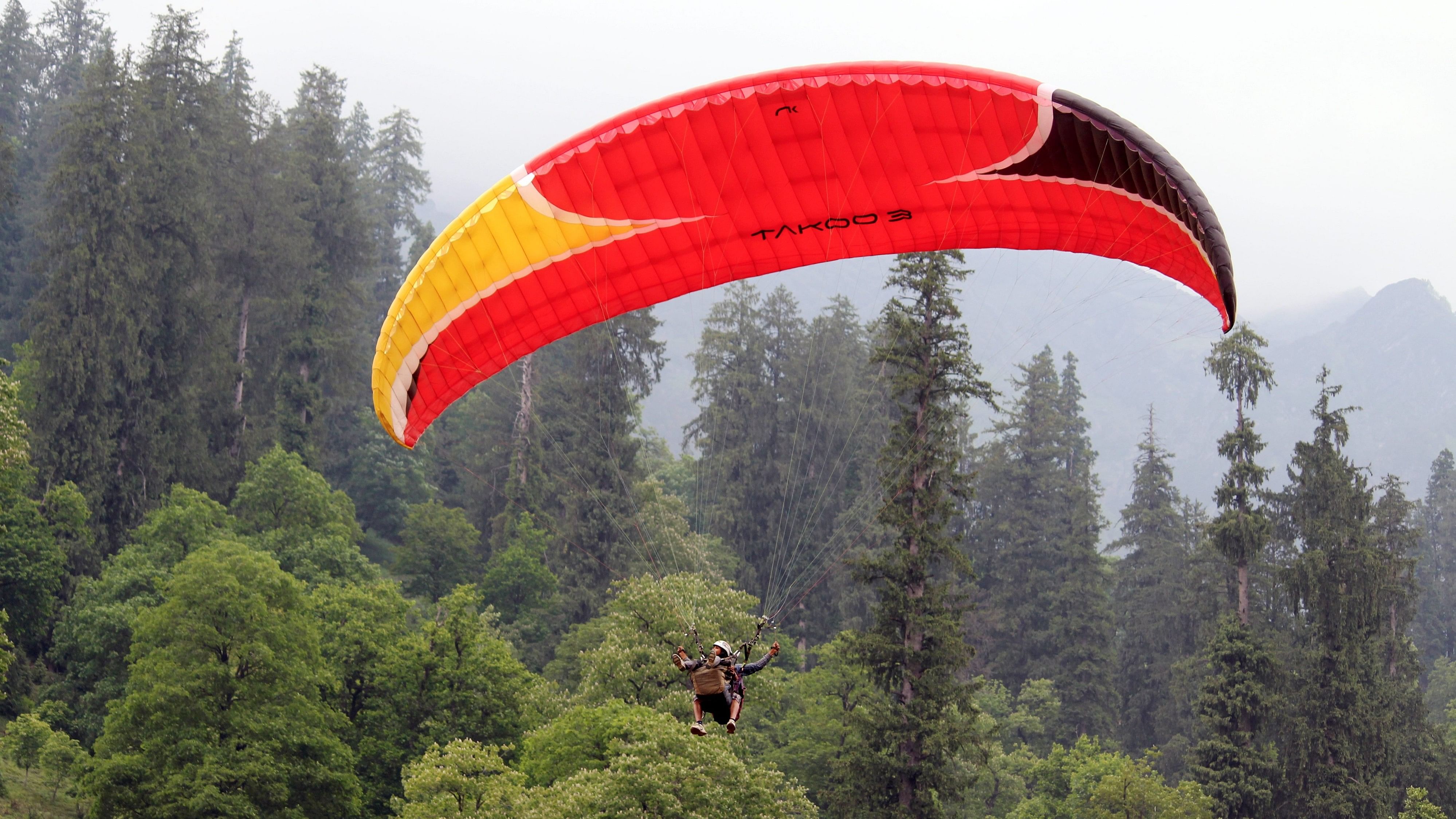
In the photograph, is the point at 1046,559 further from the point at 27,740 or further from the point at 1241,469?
the point at 27,740

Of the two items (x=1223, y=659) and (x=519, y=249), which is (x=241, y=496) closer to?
(x=519, y=249)

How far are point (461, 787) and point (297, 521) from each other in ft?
53.9

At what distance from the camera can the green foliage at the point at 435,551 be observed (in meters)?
44.8

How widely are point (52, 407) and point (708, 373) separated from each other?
2961 cm

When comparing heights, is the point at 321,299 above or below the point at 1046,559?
above

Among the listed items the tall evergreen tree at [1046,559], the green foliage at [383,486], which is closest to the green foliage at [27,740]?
the green foliage at [383,486]

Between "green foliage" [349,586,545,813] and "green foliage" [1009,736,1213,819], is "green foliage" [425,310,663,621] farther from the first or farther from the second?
"green foliage" [1009,736,1213,819]

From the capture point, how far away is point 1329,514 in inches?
1427

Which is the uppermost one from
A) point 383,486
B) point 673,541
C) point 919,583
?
point 383,486

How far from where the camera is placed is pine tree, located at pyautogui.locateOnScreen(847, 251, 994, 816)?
90.5ft

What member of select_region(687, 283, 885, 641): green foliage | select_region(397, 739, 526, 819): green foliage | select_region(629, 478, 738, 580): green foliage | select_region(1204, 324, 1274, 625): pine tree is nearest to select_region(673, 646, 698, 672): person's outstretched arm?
select_region(397, 739, 526, 819): green foliage

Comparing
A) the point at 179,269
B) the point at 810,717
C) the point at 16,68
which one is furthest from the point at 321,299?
the point at 16,68

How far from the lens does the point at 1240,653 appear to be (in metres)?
34.5

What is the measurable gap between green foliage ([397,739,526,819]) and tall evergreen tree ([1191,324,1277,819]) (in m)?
20.7
